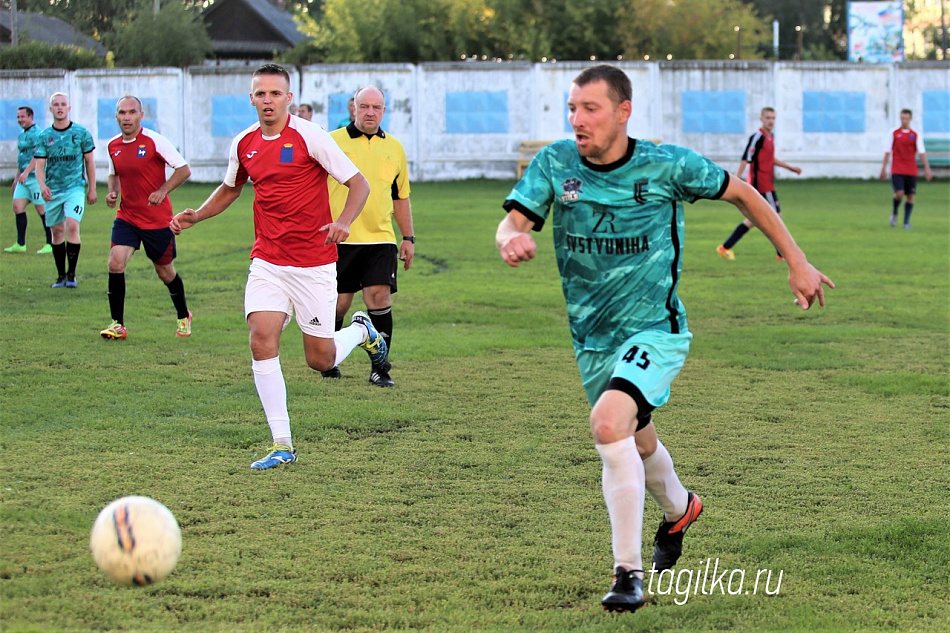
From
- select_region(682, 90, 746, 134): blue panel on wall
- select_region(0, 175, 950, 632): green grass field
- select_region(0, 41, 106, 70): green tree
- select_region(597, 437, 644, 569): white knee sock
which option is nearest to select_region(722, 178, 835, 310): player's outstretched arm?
select_region(597, 437, 644, 569): white knee sock

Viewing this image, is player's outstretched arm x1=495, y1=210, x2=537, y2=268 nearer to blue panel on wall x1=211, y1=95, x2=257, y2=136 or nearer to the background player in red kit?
the background player in red kit

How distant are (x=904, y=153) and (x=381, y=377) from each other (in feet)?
56.6

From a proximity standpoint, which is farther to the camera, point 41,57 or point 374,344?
point 41,57

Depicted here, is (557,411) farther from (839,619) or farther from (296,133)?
(839,619)

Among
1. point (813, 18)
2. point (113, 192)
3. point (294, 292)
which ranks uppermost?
point (813, 18)

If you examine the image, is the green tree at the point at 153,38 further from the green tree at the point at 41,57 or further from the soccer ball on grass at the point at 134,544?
the soccer ball on grass at the point at 134,544

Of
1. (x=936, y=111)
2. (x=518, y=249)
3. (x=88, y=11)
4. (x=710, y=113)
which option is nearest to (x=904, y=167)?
(x=710, y=113)

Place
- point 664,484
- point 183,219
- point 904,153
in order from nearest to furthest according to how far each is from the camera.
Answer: point 664,484, point 183,219, point 904,153

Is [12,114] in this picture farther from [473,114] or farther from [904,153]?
[904,153]

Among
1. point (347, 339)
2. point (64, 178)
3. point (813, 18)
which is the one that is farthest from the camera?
point (813, 18)

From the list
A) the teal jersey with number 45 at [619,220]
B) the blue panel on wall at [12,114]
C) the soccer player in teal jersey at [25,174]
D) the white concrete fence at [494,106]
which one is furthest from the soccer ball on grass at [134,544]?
the blue panel on wall at [12,114]

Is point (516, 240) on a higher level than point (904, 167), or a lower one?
lower

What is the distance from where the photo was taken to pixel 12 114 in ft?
126

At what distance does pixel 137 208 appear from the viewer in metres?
10.5
